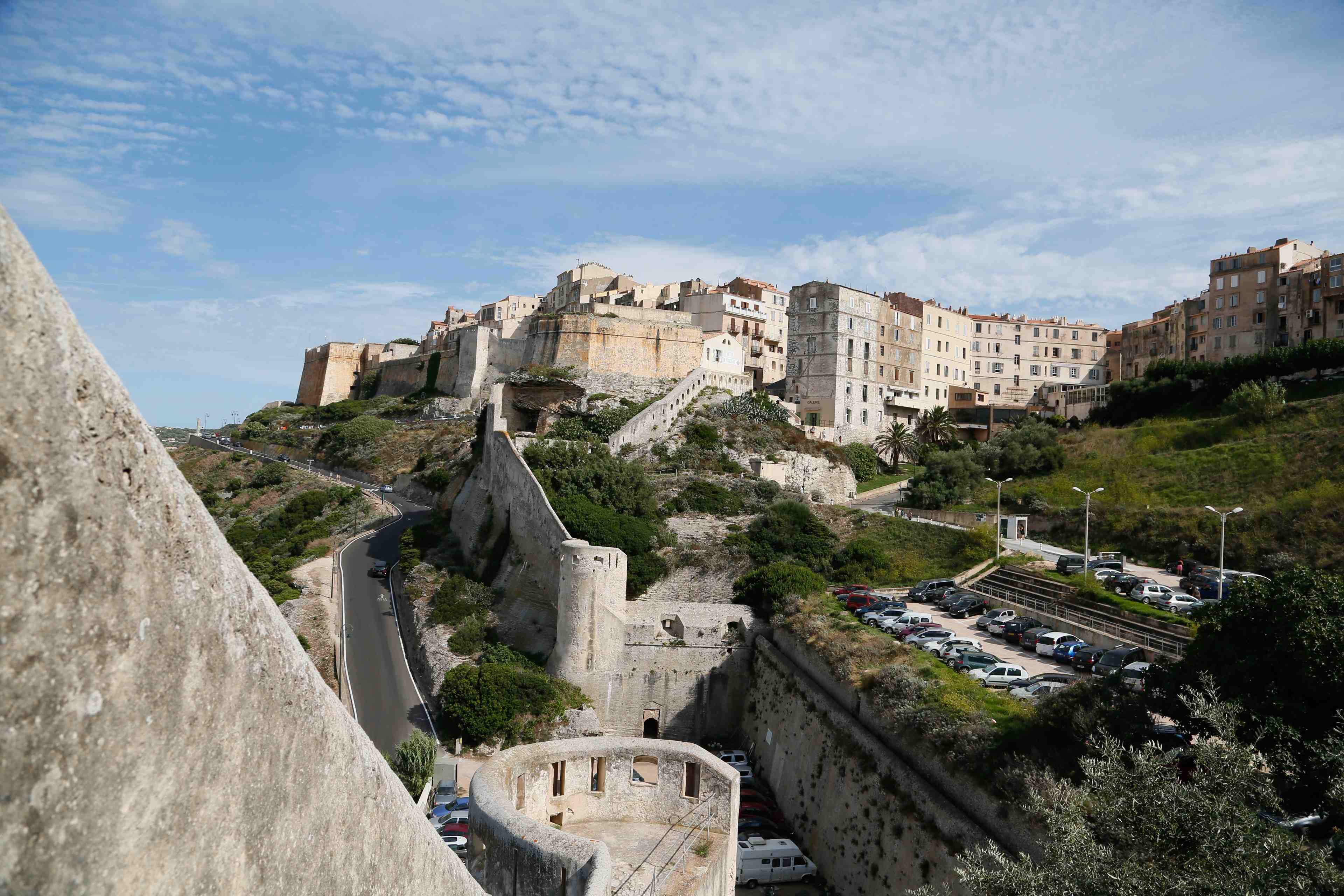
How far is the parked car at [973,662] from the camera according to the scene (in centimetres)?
2050

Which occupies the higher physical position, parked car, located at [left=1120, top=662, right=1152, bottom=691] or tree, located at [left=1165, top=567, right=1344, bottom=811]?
tree, located at [left=1165, top=567, right=1344, bottom=811]

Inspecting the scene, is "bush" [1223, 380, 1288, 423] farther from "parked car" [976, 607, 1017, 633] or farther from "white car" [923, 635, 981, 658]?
"white car" [923, 635, 981, 658]

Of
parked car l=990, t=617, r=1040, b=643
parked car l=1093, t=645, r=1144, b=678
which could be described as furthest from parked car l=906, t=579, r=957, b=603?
parked car l=1093, t=645, r=1144, b=678

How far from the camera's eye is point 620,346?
52688 millimetres

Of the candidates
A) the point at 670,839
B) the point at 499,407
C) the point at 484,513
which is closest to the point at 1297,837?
the point at 670,839

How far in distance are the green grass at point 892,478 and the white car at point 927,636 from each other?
24.2 m

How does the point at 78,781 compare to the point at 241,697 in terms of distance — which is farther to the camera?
the point at 241,697

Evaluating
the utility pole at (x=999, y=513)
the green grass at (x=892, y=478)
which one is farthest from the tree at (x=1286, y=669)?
the green grass at (x=892, y=478)

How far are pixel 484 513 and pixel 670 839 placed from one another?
2432 cm

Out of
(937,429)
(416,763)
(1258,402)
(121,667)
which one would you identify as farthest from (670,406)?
(121,667)

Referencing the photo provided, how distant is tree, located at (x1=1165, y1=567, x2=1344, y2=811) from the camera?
11.6 m

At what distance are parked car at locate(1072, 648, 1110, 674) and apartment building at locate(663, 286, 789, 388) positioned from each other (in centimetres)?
3811

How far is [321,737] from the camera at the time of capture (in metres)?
4.17

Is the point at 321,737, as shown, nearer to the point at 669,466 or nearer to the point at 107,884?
the point at 107,884
